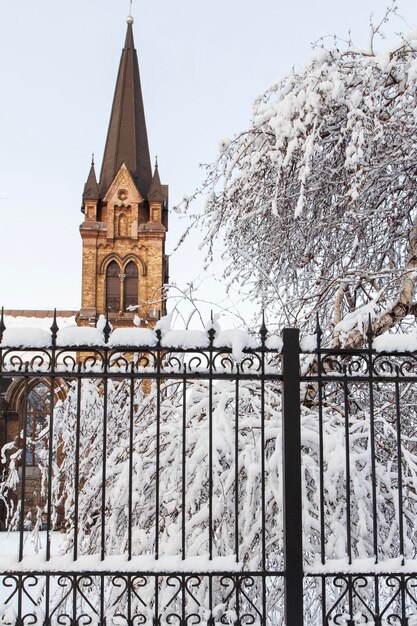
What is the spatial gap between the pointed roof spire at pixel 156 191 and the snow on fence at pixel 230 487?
30.5 m

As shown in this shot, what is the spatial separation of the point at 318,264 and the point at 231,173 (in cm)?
118

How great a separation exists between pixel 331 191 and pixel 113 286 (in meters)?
28.9

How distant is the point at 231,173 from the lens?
6.23 meters

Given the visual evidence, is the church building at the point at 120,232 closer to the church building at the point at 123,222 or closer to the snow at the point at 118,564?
the church building at the point at 123,222

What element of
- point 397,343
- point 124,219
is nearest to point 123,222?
point 124,219

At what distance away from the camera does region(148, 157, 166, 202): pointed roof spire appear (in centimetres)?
3641

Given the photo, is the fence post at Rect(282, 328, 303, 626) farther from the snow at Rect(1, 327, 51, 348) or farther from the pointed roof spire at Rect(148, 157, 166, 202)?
the pointed roof spire at Rect(148, 157, 166, 202)

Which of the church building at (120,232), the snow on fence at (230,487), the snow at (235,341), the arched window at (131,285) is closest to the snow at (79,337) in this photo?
the snow on fence at (230,487)

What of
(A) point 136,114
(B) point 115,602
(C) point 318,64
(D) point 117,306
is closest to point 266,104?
(C) point 318,64

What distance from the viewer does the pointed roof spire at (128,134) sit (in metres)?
37.0

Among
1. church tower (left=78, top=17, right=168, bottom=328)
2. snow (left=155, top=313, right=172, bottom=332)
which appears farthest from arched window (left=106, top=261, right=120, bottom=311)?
snow (left=155, top=313, right=172, bottom=332)

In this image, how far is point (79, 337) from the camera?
427 cm

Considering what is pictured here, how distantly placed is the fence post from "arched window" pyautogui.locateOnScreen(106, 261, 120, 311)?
2994 centimetres

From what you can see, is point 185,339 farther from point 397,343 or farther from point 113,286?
point 113,286
